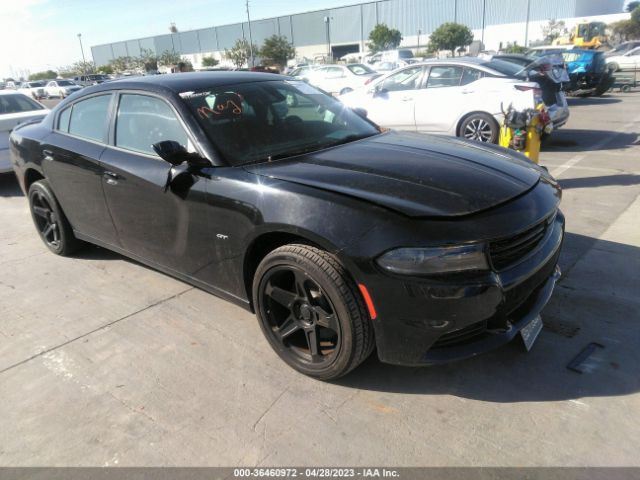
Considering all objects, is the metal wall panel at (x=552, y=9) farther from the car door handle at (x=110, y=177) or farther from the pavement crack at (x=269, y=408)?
the pavement crack at (x=269, y=408)

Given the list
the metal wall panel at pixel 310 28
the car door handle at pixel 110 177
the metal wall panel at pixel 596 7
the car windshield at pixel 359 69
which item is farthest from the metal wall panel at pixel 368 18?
the car door handle at pixel 110 177

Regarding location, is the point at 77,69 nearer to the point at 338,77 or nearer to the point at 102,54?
the point at 102,54

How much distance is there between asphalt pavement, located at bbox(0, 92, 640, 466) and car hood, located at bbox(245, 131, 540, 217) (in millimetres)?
985

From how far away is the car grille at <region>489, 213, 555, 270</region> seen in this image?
234 cm

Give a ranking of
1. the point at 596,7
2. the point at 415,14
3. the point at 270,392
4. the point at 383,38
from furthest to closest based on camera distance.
A: the point at 596,7 → the point at 415,14 → the point at 383,38 → the point at 270,392

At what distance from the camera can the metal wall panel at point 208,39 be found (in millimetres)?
107812

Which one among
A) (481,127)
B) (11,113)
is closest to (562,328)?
(481,127)

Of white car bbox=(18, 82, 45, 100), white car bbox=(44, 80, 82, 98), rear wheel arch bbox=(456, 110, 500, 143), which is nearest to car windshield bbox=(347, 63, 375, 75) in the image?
rear wheel arch bbox=(456, 110, 500, 143)

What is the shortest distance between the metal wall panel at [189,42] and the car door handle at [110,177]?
117 meters

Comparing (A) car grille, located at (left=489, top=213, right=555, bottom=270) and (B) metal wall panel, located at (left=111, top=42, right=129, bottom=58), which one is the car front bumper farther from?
(B) metal wall panel, located at (left=111, top=42, right=129, bottom=58)

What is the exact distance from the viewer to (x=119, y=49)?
4779 inches

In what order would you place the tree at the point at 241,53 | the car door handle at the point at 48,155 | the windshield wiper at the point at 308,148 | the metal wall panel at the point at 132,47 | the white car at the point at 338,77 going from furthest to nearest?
1. the metal wall panel at the point at 132,47
2. the tree at the point at 241,53
3. the white car at the point at 338,77
4. the car door handle at the point at 48,155
5. the windshield wiper at the point at 308,148

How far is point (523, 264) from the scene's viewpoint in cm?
245

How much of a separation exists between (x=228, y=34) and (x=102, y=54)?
42035 mm
